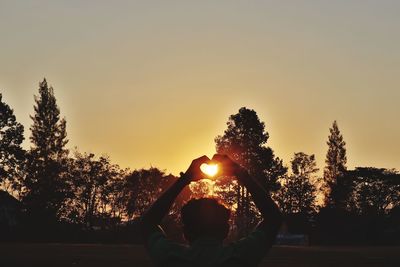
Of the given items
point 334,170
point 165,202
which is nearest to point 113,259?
point 165,202

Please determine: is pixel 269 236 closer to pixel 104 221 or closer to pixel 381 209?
pixel 104 221

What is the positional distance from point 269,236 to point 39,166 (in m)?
92.8

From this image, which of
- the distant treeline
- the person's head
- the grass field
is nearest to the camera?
the person's head

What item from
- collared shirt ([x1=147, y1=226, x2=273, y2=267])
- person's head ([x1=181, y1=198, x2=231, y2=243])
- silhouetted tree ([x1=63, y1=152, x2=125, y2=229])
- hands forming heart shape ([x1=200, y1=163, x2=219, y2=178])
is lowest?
collared shirt ([x1=147, y1=226, x2=273, y2=267])

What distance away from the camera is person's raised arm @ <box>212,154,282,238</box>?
347cm

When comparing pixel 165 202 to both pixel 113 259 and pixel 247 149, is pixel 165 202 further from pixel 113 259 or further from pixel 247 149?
pixel 247 149

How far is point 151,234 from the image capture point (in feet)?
11.2

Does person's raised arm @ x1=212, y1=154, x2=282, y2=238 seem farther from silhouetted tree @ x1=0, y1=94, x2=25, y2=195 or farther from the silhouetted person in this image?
silhouetted tree @ x1=0, y1=94, x2=25, y2=195

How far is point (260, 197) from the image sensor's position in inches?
139

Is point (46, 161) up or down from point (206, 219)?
up

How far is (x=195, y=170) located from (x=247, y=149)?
344 feet

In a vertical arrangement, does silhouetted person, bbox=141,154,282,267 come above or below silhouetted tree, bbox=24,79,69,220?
below

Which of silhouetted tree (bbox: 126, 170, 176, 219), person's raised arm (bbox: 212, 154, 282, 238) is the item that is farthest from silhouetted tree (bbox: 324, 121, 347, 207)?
person's raised arm (bbox: 212, 154, 282, 238)

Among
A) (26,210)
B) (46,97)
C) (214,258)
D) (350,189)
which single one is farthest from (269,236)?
(350,189)
